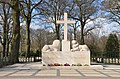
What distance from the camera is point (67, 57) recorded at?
22.6 m

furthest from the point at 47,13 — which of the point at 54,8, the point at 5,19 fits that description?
the point at 5,19

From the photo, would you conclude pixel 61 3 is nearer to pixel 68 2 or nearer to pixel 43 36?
pixel 68 2

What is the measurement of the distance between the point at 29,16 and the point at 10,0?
685cm

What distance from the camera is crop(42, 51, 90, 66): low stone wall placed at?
22.5m

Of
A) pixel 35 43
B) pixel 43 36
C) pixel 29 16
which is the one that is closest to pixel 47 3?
pixel 29 16

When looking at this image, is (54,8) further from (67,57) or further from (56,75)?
(56,75)

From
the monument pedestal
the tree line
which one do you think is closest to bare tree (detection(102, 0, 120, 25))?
the tree line

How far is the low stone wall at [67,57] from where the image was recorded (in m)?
22.5

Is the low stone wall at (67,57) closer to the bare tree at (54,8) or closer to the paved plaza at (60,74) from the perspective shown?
the paved plaza at (60,74)

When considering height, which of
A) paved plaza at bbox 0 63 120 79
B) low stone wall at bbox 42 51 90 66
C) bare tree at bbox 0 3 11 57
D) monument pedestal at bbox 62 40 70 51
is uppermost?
bare tree at bbox 0 3 11 57

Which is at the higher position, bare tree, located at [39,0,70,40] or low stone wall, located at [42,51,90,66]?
bare tree, located at [39,0,70,40]

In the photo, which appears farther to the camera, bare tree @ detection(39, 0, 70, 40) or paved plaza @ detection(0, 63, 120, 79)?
bare tree @ detection(39, 0, 70, 40)

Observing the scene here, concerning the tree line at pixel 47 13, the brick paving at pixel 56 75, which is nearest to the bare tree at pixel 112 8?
the tree line at pixel 47 13

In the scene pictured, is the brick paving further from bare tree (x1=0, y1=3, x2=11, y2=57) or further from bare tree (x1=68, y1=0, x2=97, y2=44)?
bare tree (x1=0, y1=3, x2=11, y2=57)
